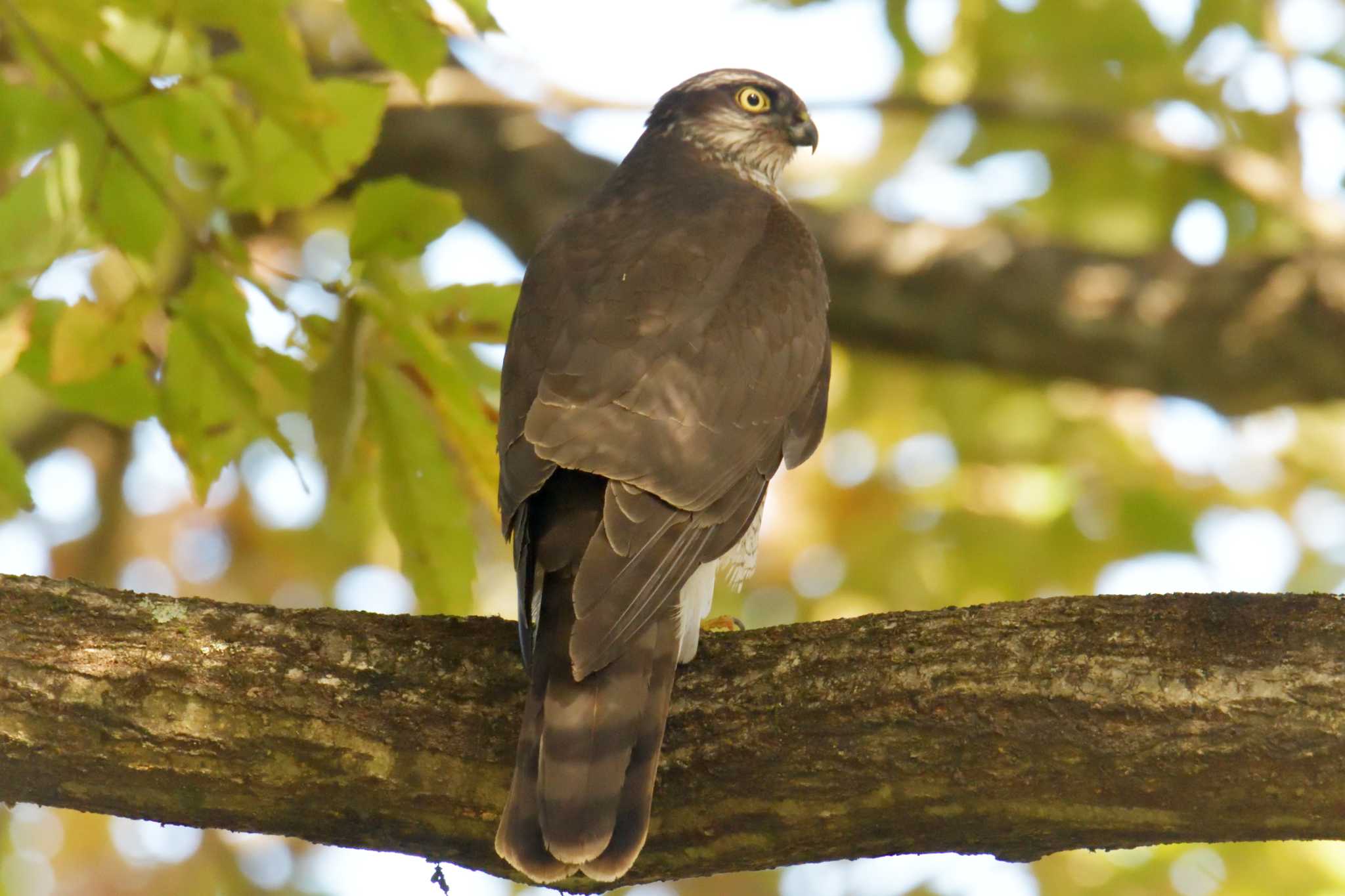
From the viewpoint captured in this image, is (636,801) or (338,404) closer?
(636,801)

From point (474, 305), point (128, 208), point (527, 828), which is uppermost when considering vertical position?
point (128, 208)

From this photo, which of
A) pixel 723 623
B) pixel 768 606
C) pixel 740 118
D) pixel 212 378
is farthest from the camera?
pixel 768 606

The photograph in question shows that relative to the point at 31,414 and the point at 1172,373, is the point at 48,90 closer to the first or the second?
the point at 31,414

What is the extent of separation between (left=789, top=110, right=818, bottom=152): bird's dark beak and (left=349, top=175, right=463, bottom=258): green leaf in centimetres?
248

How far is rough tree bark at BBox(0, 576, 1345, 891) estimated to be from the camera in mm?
3090

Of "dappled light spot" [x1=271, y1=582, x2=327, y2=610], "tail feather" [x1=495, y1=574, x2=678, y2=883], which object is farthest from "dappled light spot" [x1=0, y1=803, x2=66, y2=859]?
"tail feather" [x1=495, y1=574, x2=678, y2=883]

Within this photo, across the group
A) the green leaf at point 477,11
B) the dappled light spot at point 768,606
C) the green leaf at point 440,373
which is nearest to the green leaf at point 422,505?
the green leaf at point 440,373

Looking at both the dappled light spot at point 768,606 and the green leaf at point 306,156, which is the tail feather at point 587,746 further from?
the dappled light spot at point 768,606

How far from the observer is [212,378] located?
3.95 meters

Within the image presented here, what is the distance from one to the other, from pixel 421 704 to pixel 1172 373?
4.53 meters

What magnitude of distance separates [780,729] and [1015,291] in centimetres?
424

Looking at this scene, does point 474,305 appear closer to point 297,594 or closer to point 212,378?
point 212,378

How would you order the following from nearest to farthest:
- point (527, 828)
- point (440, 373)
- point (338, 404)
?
point (527, 828) → point (338, 404) → point (440, 373)

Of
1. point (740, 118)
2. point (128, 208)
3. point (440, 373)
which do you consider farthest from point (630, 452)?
point (740, 118)
